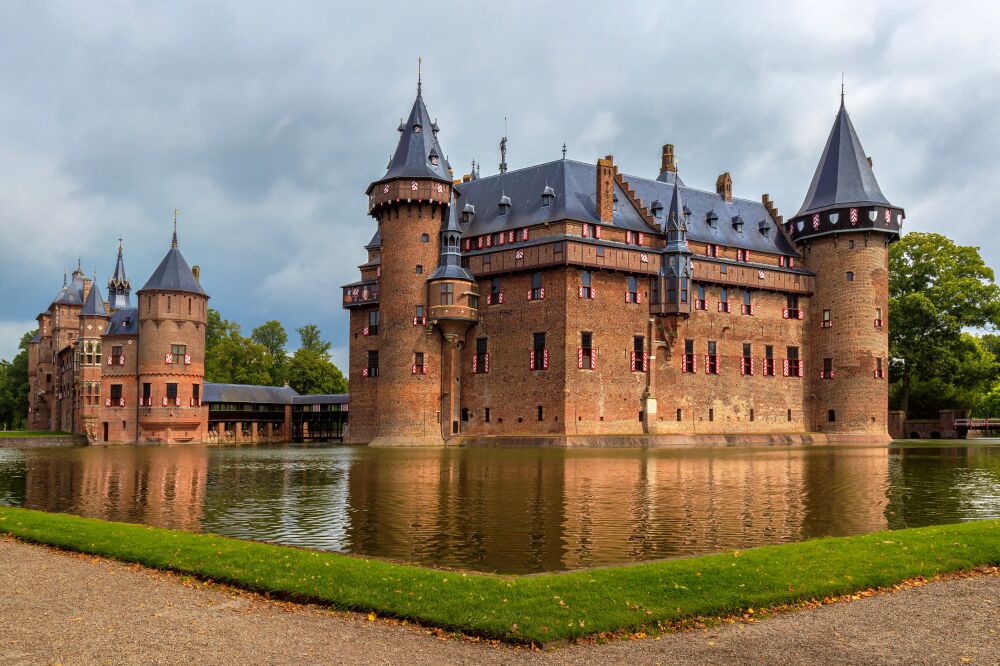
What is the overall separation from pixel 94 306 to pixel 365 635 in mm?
75478

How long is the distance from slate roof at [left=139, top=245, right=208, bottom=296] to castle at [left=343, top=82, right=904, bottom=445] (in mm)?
13283

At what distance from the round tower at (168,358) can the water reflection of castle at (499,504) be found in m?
32.6

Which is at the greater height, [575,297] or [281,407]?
[575,297]

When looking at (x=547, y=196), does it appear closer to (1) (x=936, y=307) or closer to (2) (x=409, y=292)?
(2) (x=409, y=292)

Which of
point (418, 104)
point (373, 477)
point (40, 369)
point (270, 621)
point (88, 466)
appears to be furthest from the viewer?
point (40, 369)

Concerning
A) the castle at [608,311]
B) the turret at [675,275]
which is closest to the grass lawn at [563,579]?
the castle at [608,311]

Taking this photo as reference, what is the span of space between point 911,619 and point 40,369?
102583 millimetres

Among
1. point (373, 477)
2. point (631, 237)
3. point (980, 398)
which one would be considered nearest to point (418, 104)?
point (631, 237)

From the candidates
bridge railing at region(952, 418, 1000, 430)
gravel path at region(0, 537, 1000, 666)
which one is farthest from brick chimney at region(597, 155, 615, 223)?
gravel path at region(0, 537, 1000, 666)

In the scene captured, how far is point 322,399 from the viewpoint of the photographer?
8244cm

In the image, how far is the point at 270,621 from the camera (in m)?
9.27

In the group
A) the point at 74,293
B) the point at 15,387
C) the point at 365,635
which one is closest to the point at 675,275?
the point at 365,635

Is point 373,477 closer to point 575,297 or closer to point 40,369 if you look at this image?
point 575,297

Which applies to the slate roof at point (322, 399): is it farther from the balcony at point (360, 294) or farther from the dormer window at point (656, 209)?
the dormer window at point (656, 209)
